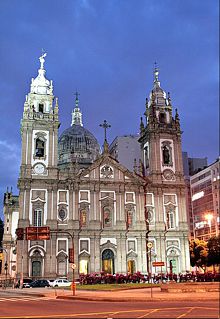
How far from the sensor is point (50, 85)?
67.2 meters

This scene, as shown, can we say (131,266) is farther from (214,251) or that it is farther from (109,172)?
(214,251)

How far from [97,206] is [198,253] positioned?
19.0 metres

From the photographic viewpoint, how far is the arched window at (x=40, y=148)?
2389 inches

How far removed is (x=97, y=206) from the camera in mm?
58969

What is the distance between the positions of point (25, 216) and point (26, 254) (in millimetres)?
4846

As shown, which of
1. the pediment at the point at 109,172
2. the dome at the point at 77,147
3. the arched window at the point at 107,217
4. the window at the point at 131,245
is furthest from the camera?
the dome at the point at 77,147

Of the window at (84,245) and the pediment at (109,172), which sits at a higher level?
the pediment at (109,172)

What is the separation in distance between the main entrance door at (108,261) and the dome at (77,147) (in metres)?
22.5

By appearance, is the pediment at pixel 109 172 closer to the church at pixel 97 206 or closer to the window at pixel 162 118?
the church at pixel 97 206

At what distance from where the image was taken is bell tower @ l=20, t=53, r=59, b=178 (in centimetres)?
5912

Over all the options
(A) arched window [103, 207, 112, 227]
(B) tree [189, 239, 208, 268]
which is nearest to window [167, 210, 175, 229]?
(B) tree [189, 239, 208, 268]

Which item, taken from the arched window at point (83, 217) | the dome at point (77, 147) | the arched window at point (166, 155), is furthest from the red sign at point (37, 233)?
the dome at point (77, 147)

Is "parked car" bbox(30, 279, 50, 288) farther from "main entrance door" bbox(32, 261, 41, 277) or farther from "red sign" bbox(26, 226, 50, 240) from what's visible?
"red sign" bbox(26, 226, 50, 240)

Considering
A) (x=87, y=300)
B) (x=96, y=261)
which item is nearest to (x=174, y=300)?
(x=87, y=300)
